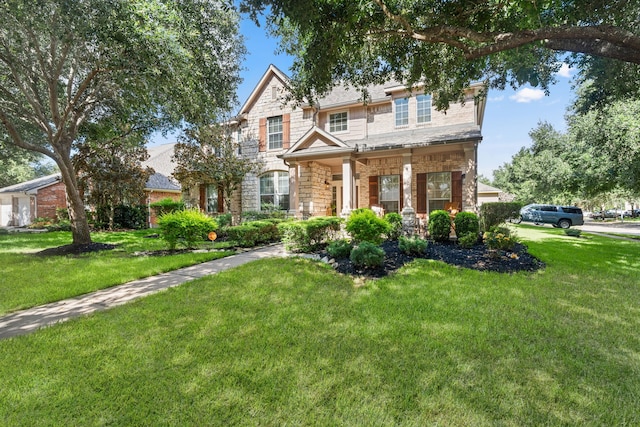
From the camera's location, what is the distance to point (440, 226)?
9102 mm

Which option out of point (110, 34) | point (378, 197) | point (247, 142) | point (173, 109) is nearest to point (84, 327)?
point (110, 34)

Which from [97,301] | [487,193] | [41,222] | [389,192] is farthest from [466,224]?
[41,222]

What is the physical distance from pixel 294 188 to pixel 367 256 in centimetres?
826

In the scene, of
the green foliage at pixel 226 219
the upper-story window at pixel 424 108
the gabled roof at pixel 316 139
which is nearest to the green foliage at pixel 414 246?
the gabled roof at pixel 316 139

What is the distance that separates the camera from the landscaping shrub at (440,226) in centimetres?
909

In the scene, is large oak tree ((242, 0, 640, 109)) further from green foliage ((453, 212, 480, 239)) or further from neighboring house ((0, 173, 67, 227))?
neighboring house ((0, 173, 67, 227))

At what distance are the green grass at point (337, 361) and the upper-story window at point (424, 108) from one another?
1015 cm

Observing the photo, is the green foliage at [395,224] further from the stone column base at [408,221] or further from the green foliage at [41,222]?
the green foliage at [41,222]

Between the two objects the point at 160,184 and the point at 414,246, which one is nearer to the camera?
the point at 414,246

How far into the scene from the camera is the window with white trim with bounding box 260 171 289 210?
595 inches

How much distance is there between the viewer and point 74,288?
17.2ft

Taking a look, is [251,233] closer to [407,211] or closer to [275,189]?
[407,211]

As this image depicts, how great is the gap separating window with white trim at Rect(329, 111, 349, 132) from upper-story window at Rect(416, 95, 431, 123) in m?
3.61

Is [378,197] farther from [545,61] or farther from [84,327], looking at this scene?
[84,327]
